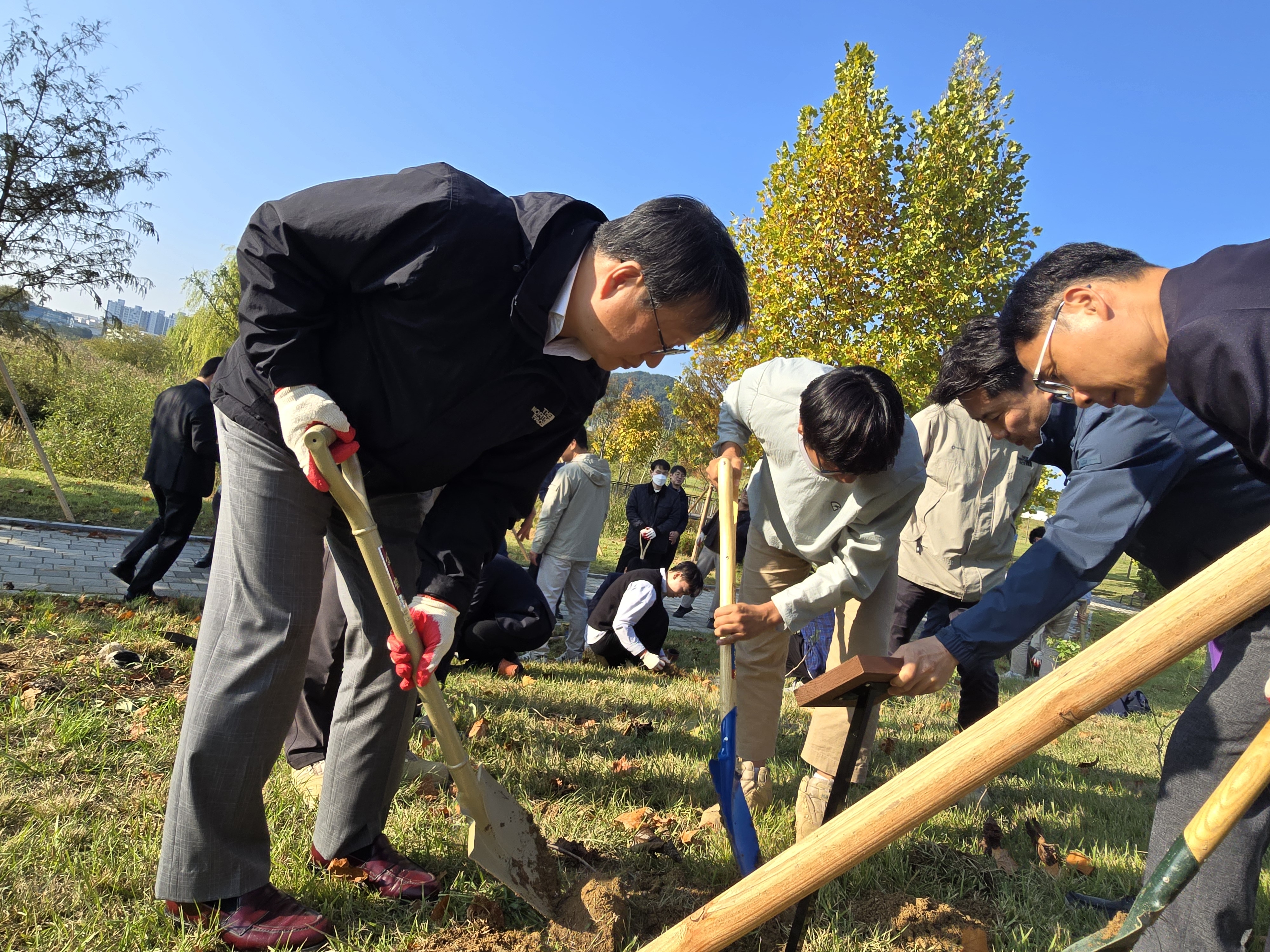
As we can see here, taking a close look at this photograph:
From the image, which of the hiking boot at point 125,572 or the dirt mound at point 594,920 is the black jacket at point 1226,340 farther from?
the hiking boot at point 125,572

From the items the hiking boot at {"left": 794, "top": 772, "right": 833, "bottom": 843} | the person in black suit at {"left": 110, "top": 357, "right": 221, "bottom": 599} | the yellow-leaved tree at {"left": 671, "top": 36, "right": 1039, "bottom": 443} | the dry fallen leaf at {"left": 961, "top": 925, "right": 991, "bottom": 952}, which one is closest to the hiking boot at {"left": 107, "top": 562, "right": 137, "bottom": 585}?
the person in black suit at {"left": 110, "top": 357, "right": 221, "bottom": 599}

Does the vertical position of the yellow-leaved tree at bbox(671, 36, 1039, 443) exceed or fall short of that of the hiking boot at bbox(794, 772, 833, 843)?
it exceeds it

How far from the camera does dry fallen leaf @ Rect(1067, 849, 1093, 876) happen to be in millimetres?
3111

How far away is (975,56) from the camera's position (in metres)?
16.0

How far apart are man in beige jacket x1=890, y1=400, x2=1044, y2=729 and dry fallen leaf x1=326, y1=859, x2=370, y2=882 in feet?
10.6

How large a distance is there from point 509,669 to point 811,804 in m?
2.71

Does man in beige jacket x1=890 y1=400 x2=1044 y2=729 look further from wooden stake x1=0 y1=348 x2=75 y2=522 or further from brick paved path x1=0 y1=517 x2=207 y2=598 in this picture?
wooden stake x1=0 y1=348 x2=75 y2=522

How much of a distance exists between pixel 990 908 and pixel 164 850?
253cm

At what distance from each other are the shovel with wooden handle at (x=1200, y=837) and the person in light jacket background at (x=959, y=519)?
3147mm

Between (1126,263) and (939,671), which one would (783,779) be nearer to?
(939,671)

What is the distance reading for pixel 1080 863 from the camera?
315 centimetres

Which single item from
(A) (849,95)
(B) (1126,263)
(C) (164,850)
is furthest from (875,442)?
(A) (849,95)

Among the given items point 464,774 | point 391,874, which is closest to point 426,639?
point 464,774

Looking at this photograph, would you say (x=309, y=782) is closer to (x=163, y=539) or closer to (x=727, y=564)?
(x=727, y=564)
